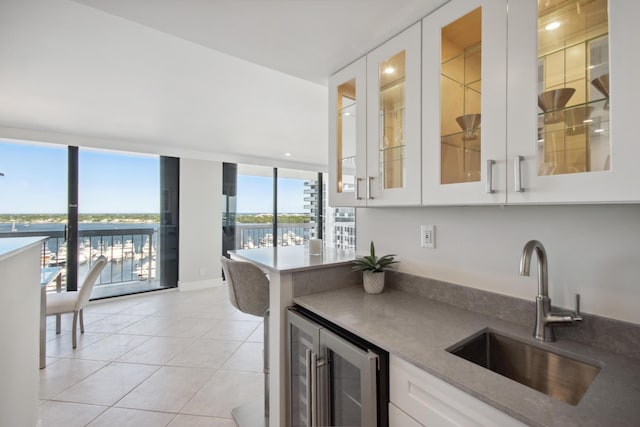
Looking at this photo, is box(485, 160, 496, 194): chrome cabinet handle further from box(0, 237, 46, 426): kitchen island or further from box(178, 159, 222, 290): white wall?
box(178, 159, 222, 290): white wall

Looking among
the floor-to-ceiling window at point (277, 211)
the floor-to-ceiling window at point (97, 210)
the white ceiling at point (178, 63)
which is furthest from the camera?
the floor-to-ceiling window at point (277, 211)

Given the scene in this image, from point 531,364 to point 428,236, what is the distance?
692mm

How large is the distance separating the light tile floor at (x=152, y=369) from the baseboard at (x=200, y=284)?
0.93 m

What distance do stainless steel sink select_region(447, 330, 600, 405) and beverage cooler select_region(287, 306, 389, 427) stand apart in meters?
0.28

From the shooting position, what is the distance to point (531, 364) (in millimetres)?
1060

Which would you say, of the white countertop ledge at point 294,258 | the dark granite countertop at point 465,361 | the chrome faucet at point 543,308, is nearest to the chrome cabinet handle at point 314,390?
the dark granite countertop at point 465,361

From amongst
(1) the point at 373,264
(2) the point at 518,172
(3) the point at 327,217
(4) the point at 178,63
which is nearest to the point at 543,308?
(2) the point at 518,172

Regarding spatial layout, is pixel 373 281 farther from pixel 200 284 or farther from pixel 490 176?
pixel 200 284

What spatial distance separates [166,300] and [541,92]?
4.80 metres

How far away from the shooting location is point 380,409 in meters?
1.00

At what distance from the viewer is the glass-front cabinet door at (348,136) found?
1589 mm

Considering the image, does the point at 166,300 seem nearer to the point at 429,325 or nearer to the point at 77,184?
the point at 77,184

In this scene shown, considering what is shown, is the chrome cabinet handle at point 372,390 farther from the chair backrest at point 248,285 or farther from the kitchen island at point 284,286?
the chair backrest at point 248,285

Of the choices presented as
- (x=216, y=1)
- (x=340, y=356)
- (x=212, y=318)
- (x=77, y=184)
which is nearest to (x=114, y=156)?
(x=77, y=184)
